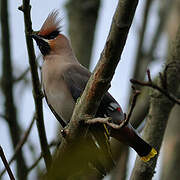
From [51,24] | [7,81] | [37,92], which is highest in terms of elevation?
[51,24]

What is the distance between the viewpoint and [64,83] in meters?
3.72

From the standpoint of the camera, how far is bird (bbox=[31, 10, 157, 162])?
306 cm

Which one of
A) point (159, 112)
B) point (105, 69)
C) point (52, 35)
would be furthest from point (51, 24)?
point (105, 69)

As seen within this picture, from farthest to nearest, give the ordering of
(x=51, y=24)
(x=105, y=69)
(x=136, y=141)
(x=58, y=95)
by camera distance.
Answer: (x=51, y=24) < (x=58, y=95) < (x=136, y=141) < (x=105, y=69)

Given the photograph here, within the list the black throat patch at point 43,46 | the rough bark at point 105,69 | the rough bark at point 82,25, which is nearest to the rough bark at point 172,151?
the rough bark at point 82,25

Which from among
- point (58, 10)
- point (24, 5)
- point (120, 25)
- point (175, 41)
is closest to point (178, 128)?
point (175, 41)

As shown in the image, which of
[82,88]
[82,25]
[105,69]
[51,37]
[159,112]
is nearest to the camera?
[105,69]

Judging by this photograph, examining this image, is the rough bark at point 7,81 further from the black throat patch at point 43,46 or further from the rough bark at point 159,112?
the rough bark at point 159,112

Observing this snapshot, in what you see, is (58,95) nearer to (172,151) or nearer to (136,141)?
(136,141)

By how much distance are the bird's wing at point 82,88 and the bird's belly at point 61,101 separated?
0.07 metres

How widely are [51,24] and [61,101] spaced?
862 millimetres

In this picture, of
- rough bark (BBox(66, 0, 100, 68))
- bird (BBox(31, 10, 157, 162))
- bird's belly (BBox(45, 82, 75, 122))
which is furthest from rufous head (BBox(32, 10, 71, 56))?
bird's belly (BBox(45, 82, 75, 122))

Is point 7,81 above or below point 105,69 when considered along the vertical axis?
below

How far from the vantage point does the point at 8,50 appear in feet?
12.8
